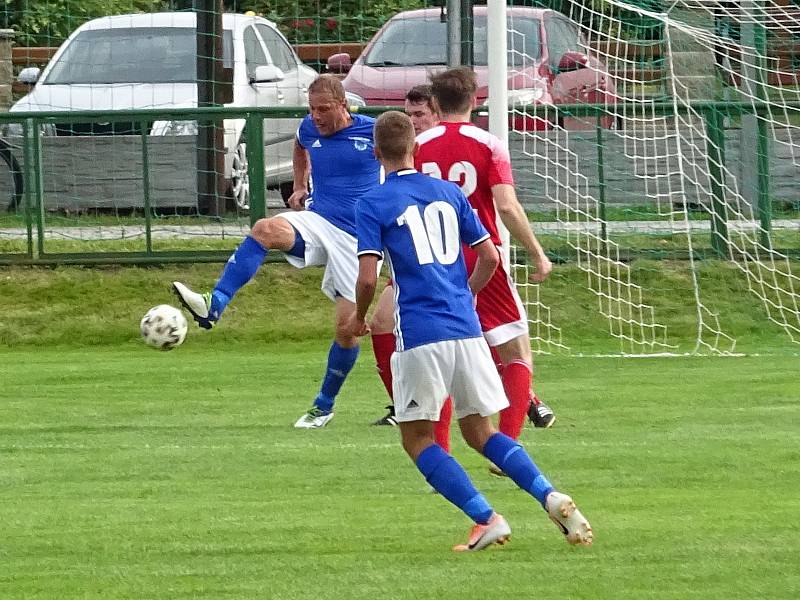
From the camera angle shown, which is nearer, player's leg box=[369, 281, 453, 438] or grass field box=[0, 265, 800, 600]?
grass field box=[0, 265, 800, 600]

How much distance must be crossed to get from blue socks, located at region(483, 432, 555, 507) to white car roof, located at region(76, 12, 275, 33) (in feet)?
31.3

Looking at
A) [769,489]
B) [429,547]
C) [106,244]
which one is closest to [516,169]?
[106,244]

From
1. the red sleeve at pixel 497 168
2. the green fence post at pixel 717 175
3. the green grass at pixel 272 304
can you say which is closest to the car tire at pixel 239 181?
the green grass at pixel 272 304

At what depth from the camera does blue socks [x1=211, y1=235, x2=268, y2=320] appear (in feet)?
29.5

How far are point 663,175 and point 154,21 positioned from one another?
4.75 meters

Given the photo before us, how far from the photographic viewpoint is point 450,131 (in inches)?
291

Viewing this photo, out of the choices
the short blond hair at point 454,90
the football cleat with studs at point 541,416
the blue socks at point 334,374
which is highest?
the short blond hair at point 454,90

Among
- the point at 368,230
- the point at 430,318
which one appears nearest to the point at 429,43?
the point at 368,230

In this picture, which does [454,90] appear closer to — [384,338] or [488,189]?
[488,189]

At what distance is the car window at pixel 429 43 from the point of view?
13.0 metres

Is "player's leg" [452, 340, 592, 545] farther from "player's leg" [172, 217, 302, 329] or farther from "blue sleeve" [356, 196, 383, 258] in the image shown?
"player's leg" [172, 217, 302, 329]

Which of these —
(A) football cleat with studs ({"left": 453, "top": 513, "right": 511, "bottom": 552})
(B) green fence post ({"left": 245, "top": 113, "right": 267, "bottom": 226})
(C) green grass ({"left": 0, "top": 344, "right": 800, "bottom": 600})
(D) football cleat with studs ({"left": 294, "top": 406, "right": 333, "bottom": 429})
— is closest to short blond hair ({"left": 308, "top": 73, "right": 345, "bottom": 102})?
(D) football cleat with studs ({"left": 294, "top": 406, "right": 333, "bottom": 429})

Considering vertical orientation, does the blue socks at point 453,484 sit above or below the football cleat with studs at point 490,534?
above

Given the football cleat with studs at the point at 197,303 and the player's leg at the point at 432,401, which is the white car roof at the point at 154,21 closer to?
the football cleat with studs at the point at 197,303
